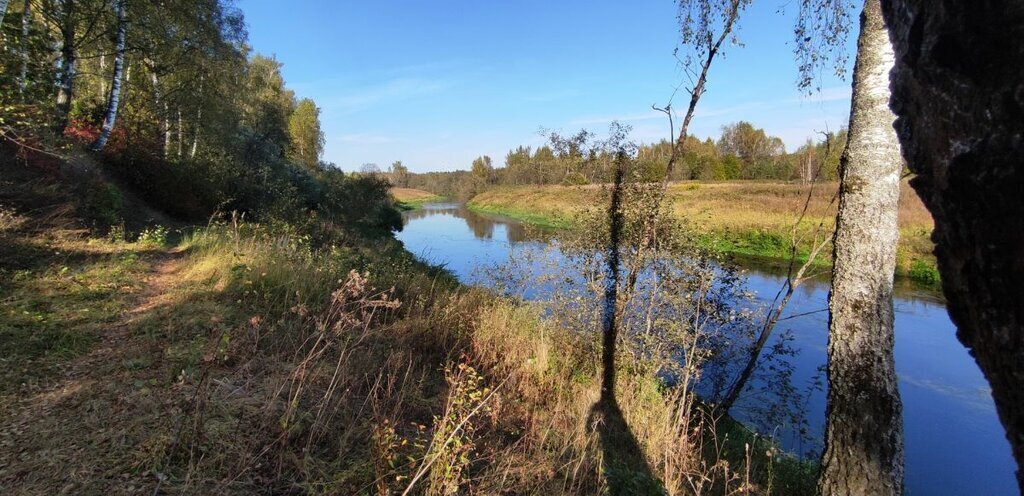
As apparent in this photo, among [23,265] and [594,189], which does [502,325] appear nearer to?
[594,189]

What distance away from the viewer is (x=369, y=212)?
24859mm

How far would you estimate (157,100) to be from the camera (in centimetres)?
1603

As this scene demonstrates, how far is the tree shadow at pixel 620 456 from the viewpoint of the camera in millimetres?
3521

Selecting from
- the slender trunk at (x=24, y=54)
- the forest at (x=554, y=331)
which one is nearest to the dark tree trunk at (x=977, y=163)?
the forest at (x=554, y=331)

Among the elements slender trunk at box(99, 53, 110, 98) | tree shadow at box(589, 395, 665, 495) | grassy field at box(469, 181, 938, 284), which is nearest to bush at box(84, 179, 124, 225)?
grassy field at box(469, 181, 938, 284)

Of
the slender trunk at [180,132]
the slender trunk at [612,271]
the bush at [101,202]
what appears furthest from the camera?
the slender trunk at [180,132]

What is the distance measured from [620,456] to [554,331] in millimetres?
3042

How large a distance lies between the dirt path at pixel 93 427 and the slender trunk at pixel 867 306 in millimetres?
4333

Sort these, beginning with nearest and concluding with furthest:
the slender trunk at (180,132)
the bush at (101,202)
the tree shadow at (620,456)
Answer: the tree shadow at (620,456), the bush at (101,202), the slender trunk at (180,132)

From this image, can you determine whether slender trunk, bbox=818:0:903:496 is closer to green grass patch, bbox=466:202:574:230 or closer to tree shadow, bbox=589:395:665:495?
tree shadow, bbox=589:395:665:495

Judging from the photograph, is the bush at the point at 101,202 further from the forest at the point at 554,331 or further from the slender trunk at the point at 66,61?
the slender trunk at the point at 66,61

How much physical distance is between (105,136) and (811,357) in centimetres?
1794

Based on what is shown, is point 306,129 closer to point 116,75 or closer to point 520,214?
point 520,214

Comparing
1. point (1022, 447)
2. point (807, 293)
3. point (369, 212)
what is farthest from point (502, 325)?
point (369, 212)
